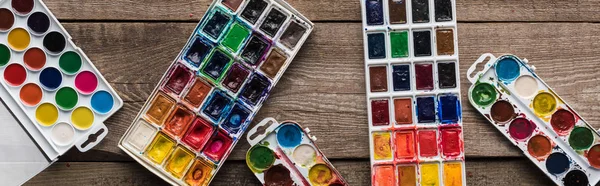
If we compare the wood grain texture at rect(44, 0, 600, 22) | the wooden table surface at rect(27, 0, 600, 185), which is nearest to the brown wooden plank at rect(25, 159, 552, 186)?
the wooden table surface at rect(27, 0, 600, 185)

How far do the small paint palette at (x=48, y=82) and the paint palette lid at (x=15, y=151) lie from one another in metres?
0.02

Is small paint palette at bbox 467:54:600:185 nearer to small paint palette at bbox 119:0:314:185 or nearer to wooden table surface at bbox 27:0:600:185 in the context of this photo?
wooden table surface at bbox 27:0:600:185

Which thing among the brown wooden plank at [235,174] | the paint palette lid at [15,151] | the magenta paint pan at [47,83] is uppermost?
the magenta paint pan at [47,83]

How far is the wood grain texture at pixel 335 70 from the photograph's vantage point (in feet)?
4.50

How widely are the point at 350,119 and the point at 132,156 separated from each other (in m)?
0.47

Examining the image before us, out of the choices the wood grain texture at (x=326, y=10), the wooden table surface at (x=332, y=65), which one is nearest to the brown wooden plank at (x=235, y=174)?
the wooden table surface at (x=332, y=65)

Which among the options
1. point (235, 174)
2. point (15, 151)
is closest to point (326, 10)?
point (235, 174)

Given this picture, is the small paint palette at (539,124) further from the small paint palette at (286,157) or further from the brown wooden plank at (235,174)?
the small paint palette at (286,157)

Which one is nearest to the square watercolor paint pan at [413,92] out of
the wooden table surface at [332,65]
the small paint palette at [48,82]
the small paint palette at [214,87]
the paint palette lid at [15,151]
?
the wooden table surface at [332,65]

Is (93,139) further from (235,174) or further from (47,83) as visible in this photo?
(235,174)

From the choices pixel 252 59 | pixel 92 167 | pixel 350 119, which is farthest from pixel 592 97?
pixel 92 167

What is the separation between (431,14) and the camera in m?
1.33

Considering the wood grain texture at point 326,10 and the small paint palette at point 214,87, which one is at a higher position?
the wood grain texture at point 326,10

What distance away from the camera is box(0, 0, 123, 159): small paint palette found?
133 cm
